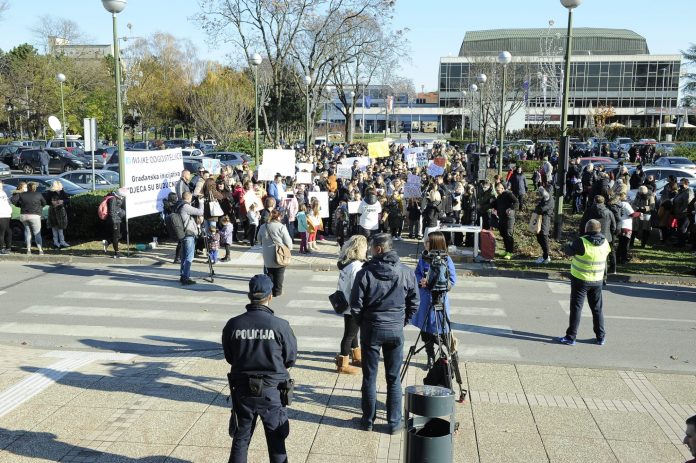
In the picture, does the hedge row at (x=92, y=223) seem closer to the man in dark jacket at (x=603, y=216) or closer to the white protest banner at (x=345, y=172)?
the white protest banner at (x=345, y=172)

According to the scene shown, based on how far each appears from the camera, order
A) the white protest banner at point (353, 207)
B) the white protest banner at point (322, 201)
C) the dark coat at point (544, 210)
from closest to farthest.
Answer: the dark coat at point (544, 210), the white protest banner at point (353, 207), the white protest banner at point (322, 201)

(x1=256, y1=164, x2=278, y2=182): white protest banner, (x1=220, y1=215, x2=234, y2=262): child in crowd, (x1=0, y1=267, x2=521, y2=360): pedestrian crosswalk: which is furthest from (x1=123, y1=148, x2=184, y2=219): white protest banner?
(x1=256, y1=164, x2=278, y2=182): white protest banner

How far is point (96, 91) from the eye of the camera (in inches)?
2378

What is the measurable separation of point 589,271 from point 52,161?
39187 mm

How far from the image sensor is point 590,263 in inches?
374

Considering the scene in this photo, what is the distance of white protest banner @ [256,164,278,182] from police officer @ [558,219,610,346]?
12060mm

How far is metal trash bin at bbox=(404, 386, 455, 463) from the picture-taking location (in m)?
4.90

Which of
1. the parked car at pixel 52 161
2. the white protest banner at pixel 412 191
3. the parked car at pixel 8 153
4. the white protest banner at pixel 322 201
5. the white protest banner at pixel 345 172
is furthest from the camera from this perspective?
the parked car at pixel 8 153

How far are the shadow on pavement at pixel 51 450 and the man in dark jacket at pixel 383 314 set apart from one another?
71.8 inches

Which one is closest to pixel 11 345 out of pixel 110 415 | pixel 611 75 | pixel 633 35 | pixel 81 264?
pixel 110 415

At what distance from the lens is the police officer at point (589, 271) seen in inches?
376

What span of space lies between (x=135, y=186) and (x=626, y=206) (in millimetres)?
10955

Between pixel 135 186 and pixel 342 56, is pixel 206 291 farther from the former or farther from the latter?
pixel 342 56

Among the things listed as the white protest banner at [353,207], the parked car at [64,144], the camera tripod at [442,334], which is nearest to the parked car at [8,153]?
the parked car at [64,144]
